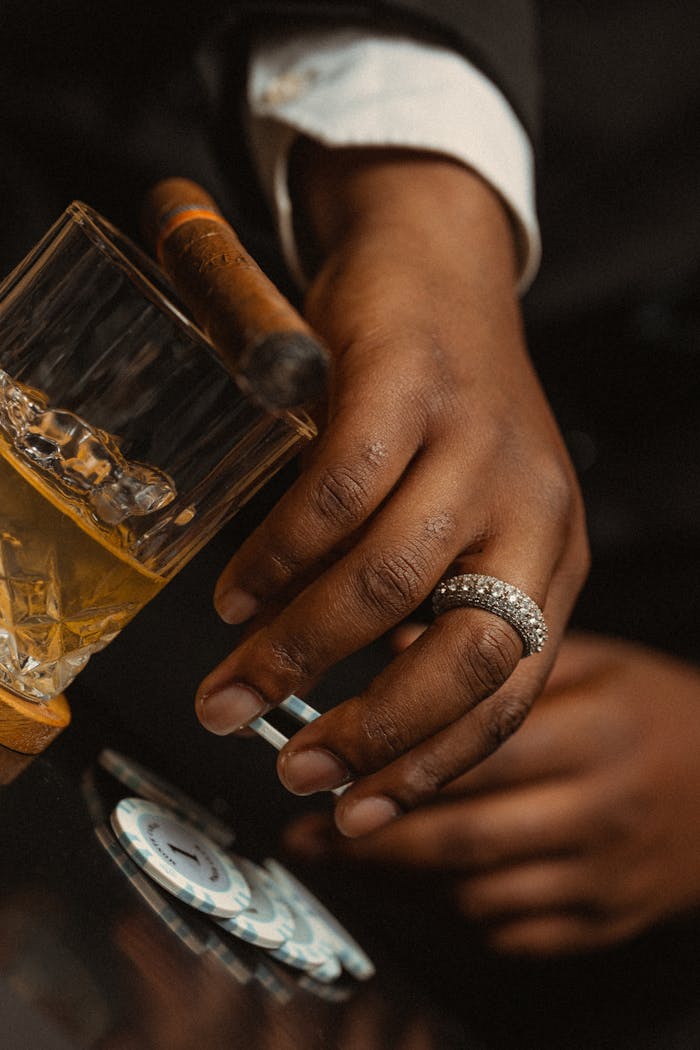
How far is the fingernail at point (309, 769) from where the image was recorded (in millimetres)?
482

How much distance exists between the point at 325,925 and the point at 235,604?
0.24 meters

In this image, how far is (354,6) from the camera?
2.51 ft

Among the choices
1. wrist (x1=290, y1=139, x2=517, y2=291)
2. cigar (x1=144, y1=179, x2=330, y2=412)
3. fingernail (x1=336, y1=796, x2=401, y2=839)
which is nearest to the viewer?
cigar (x1=144, y1=179, x2=330, y2=412)

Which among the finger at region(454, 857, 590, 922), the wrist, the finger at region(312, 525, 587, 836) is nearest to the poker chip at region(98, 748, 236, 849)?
the finger at region(312, 525, 587, 836)

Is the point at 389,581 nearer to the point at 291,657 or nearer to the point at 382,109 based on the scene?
the point at 291,657

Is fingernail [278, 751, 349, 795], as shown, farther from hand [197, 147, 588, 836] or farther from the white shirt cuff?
the white shirt cuff

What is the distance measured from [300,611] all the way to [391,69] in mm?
505

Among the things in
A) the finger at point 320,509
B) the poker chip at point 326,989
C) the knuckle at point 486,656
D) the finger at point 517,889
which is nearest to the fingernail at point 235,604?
the finger at point 320,509

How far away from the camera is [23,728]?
0.48 metres

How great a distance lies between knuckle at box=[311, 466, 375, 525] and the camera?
47cm

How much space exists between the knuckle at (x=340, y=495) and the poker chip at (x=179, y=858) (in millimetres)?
181

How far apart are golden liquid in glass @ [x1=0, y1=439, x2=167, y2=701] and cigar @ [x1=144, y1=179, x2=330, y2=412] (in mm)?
114

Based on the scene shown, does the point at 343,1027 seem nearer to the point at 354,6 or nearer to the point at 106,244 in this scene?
the point at 106,244

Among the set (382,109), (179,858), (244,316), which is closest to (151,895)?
(179,858)
